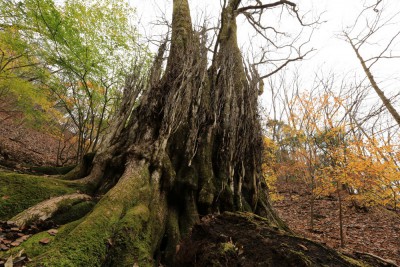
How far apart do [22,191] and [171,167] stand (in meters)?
1.70

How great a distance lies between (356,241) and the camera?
21.7 ft

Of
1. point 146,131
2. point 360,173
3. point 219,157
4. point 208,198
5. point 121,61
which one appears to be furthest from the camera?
point 360,173

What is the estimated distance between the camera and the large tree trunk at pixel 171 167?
1.74 meters

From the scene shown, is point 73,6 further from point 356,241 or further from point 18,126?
point 18,126

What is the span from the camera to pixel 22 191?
2152mm

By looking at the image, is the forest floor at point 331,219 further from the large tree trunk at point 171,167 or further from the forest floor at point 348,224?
the large tree trunk at point 171,167

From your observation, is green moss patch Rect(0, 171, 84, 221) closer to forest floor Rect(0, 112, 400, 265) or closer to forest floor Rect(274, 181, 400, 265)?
forest floor Rect(0, 112, 400, 265)

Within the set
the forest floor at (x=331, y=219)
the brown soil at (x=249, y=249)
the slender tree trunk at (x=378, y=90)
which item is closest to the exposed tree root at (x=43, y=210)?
the brown soil at (x=249, y=249)

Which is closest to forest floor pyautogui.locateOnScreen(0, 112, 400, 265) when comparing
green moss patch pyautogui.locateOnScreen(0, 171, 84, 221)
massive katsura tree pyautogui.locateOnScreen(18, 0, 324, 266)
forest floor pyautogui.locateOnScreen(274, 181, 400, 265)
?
forest floor pyautogui.locateOnScreen(274, 181, 400, 265)

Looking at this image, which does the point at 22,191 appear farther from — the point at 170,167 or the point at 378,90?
the point at 378,90

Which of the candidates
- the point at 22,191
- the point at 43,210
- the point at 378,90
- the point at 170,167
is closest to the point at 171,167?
the point at 170,167

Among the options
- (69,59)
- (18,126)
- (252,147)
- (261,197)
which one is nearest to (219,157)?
(252,147)

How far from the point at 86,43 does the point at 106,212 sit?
5.20 meters

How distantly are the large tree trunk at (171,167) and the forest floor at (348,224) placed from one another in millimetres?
3102
